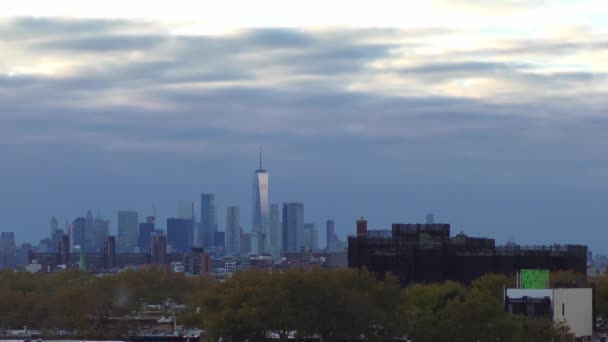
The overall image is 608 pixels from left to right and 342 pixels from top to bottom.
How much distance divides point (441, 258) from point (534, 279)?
5098 centimetres

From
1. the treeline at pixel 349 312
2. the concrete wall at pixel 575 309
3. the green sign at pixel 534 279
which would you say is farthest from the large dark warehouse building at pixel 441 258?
the concrete wall at pixel 575 309

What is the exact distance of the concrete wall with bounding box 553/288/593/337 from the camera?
415ft

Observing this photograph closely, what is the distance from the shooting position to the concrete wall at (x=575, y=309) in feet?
415

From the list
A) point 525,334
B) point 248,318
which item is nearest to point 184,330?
point 248,318

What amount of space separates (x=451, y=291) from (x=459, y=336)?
90.3ft

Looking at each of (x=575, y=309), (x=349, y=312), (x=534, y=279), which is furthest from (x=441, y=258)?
(x=349, y=312)

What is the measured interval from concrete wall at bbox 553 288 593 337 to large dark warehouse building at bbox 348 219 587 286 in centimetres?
5527

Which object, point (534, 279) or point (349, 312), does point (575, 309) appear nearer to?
point (534, 279)

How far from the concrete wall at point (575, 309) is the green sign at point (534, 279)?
5656mm

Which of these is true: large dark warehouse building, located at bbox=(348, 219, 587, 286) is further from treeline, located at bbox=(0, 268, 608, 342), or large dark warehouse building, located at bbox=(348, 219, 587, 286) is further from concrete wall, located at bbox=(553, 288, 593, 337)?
concrete wall, located at bbox=(553, 288, 593, 337)

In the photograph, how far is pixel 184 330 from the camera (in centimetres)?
15025

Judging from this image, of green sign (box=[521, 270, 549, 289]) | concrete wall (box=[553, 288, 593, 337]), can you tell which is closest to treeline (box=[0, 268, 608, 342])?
green sign (box=[521, 270, 549, 289])

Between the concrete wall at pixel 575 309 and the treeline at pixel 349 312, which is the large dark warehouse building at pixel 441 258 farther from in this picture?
the concrete wall at pixel 575 309

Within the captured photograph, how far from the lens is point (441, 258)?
188m
